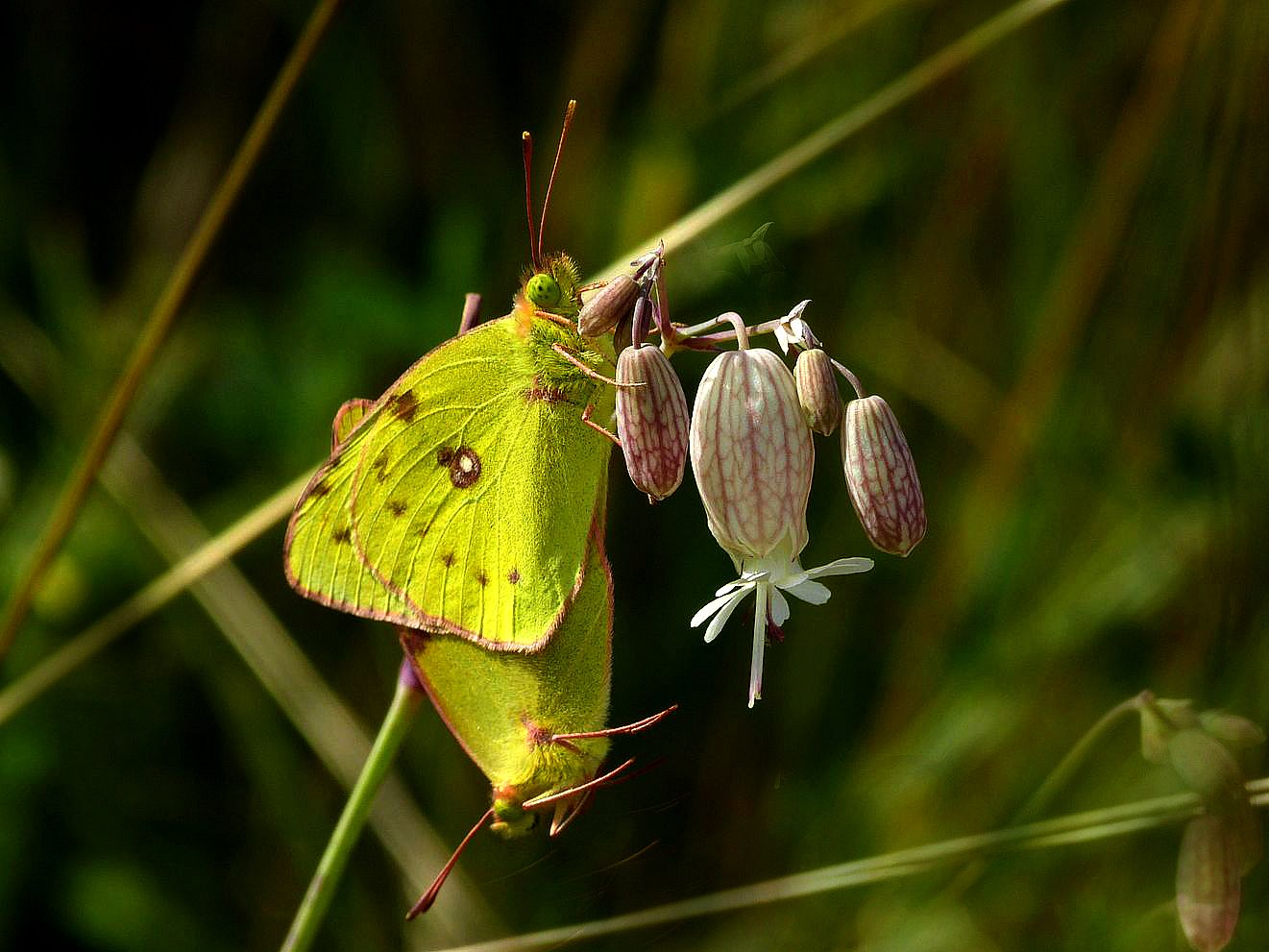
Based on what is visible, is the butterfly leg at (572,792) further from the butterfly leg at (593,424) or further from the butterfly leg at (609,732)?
the butterfly leg at (593,424)

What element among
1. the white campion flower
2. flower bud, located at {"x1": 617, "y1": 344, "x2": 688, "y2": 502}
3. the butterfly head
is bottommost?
the white campion flower

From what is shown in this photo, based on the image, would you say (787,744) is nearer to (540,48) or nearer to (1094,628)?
(1094,628)

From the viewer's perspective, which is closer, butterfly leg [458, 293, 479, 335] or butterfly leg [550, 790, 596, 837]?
butterfly leg [550, 790, 596, 837]

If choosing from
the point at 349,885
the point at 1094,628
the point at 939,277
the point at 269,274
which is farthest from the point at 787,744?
the point at 269,274

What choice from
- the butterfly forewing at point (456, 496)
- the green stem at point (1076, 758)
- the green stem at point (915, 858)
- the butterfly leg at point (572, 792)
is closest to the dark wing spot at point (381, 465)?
the butterfly forewing at point (456, 496)

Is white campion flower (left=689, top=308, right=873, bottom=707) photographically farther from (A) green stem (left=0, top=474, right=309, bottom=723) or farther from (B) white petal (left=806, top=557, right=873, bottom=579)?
(A) green stem (left=0, top=474, right=309, bottom=723)

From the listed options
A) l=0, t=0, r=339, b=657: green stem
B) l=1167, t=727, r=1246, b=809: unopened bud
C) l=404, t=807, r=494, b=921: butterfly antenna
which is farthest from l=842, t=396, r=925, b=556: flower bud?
l=0, t=0, r=339, b=657: green stem
